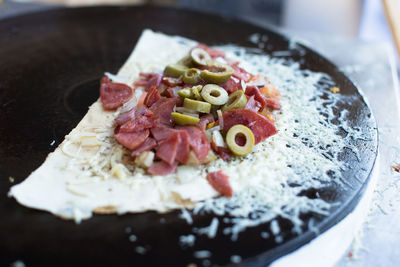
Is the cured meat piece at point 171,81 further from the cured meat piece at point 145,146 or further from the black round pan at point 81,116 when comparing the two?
the cured meat piece at point 145,146

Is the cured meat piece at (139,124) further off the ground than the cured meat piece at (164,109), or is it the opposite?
the cured meat piece at (164,109)

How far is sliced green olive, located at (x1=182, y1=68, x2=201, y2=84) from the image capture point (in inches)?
91.6

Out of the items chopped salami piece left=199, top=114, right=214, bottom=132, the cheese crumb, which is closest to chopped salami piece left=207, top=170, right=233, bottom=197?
chopped salami piece left=199, top=114, right=214, bottom=132

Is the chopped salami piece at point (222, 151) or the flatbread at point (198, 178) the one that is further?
the chopped salami piece at point (222, 151)

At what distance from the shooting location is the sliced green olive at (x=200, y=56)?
2551 millimetres

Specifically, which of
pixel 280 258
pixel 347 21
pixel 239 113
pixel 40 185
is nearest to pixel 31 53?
pixel 40 185

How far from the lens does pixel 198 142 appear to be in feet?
6.33

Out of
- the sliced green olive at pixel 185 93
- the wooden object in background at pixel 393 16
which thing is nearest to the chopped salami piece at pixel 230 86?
the sliced green olive at pixel 185 93

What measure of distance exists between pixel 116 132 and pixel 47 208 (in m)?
0.57

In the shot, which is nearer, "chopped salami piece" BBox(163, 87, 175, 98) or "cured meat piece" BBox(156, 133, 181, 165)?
"cured meat piece" BBox(156, 133, 181, 165)

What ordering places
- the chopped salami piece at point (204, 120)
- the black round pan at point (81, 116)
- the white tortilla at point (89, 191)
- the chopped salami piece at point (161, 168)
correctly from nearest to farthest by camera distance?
1. the black round pan at point (81, 116)
2. the white tortilla at point (89, 191)
3. the chopped salami piece at point (161, 168)
4. the chopped salami piece at point (204, 120)

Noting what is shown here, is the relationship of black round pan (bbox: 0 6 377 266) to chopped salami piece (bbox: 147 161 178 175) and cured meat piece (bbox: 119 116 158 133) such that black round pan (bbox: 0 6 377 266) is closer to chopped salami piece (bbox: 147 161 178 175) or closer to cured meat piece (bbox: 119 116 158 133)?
chopped salami piece (bbox: 147 161 178 175)

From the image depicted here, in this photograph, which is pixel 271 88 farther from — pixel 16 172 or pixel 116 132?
pixel 16 172

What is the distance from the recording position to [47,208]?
1.64 meters
